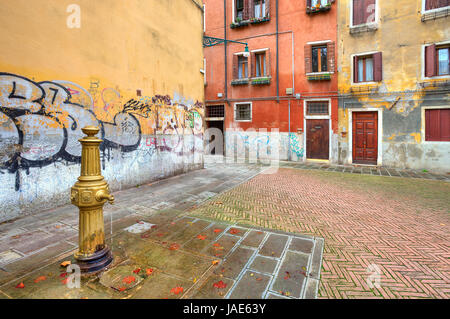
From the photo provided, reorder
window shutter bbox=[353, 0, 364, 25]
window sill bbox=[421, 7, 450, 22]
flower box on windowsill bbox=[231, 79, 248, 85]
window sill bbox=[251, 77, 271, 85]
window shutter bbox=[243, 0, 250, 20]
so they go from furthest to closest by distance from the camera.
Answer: flower box on windowsill bbox=[231, 79, 248, 85] < window shutter bbox=[243, 0, 250, 20] < window sill bbox=[251, 77, 271, 85] < window shutter bbox=[353, 0, 364, 25] < window sill bbox=[421, 7, 450, 22]

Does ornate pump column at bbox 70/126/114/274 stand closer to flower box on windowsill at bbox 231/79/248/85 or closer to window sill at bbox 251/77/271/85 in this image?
window sill at bbox 251/77/271/85

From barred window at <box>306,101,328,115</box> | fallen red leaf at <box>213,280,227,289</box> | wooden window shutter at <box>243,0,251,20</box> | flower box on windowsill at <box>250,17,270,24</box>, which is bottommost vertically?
fallen red leaf at <box>213,280,227,289</box>

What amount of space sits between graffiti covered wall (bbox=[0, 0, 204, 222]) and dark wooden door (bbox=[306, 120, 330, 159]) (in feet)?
23.4

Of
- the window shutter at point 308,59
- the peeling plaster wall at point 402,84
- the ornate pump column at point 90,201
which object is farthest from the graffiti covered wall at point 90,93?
the peeling plaster wall at point 402,84

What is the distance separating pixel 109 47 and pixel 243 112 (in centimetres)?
986

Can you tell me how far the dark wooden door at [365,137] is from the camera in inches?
472

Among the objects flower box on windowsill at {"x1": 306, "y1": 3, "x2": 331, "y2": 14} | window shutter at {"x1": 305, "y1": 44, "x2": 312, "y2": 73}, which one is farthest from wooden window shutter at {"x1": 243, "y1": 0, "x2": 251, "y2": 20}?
window shutter at {"x1": 305, "y1": 44, "x2": 312, "y2": 73}

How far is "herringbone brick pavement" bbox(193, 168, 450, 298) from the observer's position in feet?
9.28

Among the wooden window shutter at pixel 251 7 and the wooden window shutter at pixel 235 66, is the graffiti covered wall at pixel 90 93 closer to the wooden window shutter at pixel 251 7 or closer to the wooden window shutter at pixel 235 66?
the wooden window shutter at pixel 235 66

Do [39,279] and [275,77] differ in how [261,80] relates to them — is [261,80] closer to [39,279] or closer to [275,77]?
[275,77]

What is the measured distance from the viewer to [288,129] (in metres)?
14.1

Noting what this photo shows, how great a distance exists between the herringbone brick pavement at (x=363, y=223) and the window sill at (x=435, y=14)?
701cm

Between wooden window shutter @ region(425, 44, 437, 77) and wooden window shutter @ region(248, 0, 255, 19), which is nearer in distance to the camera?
wooden window shutter @ region(425, 44, 437, 77)

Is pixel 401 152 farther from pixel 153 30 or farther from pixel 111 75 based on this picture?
pixel 111 75
